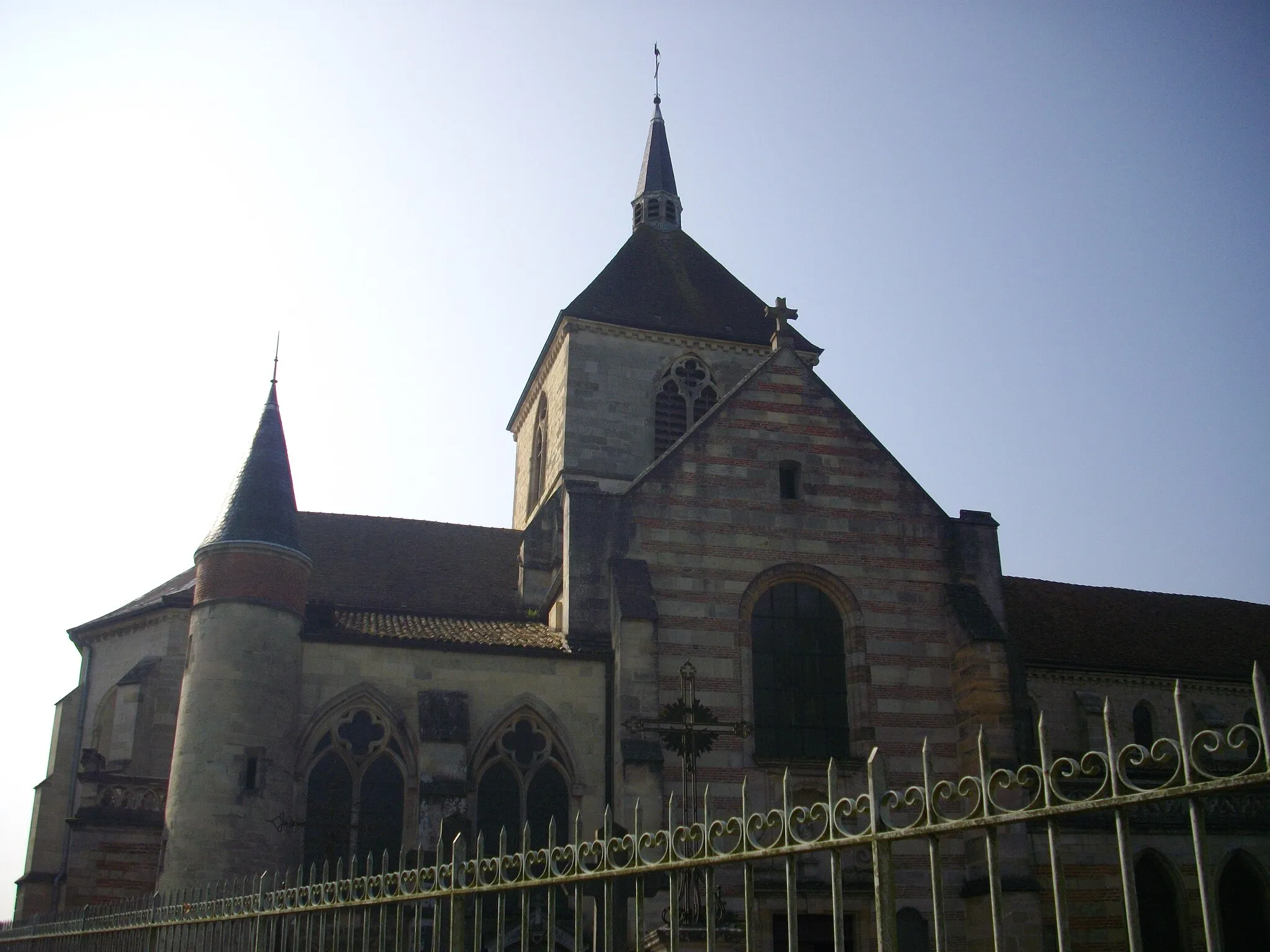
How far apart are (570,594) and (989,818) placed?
591 inches

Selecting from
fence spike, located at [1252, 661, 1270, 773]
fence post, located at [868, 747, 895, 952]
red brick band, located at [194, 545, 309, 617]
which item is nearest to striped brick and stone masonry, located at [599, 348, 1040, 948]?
red brick band, located at [194, 545, 309, 617]

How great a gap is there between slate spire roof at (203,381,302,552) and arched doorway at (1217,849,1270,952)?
702 inches

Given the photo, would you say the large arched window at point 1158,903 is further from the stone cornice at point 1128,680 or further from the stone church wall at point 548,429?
the stone church wall at point 548,429

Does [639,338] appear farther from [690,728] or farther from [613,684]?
[690,728]

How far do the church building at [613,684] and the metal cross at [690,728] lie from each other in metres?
0.12

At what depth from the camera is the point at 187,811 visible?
17469mm

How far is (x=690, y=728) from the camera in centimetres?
1847

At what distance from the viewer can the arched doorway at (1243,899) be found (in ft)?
72.9

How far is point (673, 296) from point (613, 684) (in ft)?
49.9

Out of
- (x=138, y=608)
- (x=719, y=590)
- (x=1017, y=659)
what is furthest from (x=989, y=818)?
(x=138, y=608)

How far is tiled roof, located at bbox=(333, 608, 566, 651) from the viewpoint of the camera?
19438mm

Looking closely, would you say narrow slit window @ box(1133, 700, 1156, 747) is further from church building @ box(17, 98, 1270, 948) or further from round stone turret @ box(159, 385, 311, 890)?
round stone turret @ box(159, 385, 311, 890)

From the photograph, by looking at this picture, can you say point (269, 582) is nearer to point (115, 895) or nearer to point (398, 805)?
point (398, 805)

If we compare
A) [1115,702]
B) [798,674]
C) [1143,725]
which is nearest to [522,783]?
[798,674]
